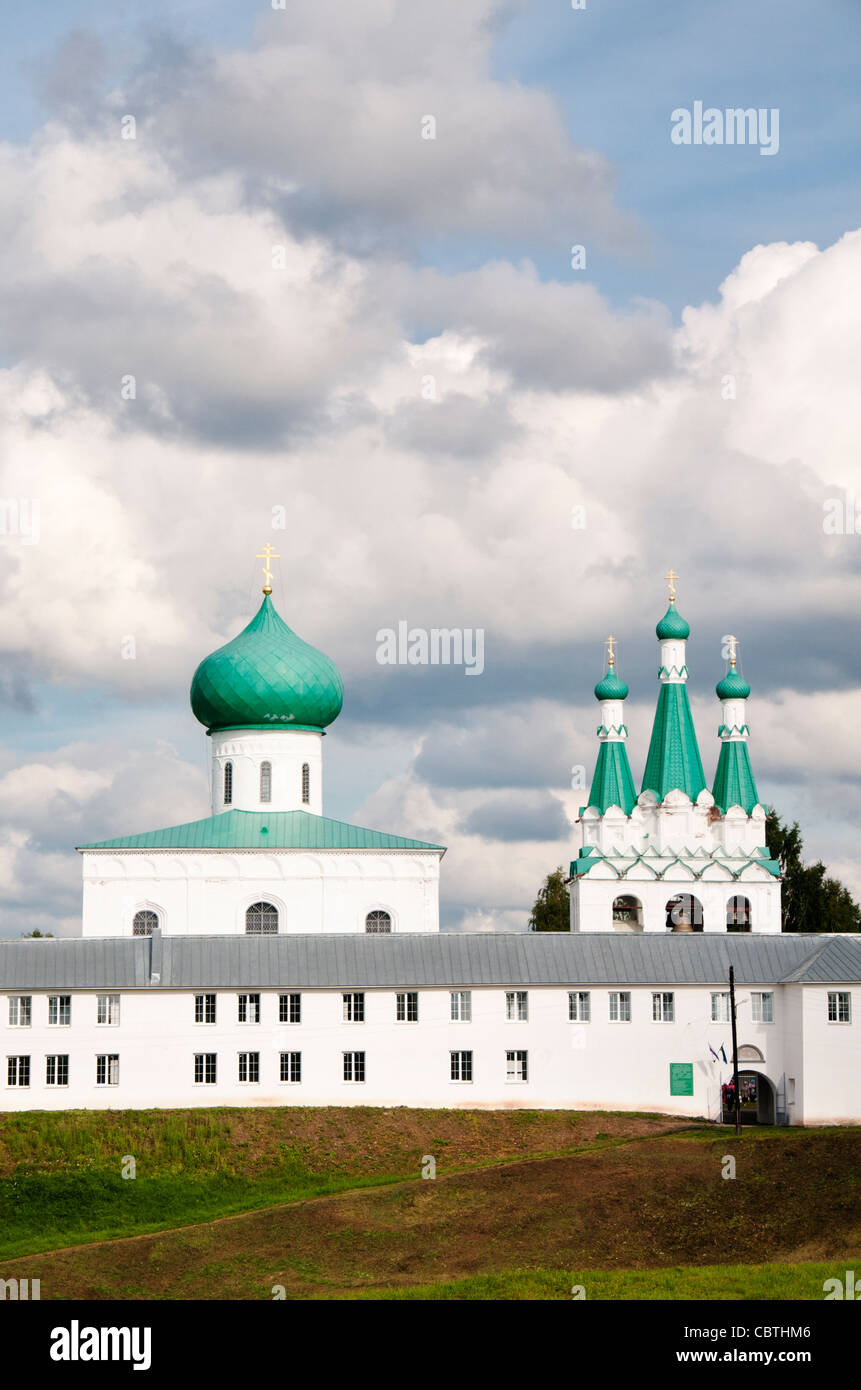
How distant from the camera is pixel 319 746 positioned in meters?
56.6

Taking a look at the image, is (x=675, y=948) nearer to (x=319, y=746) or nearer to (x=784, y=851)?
(x=319, y=746)

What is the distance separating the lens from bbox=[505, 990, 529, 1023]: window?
43.4 m

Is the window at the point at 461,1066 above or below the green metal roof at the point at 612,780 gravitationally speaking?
below

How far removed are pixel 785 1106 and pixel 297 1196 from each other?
42.8ft

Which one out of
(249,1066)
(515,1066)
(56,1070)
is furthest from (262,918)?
(515,1066)

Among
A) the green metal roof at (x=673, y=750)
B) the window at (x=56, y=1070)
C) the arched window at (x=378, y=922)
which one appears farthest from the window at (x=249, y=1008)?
the green metal roof at (x=673, y=750)

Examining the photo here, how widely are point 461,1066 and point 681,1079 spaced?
17.0 ft

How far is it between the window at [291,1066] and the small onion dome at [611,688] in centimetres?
2251

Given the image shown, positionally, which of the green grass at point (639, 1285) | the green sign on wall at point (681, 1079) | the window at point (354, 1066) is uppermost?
the window at point (354, 1066)

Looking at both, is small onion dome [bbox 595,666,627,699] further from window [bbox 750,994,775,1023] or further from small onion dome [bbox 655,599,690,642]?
window [bbox 750,994,775,1023]

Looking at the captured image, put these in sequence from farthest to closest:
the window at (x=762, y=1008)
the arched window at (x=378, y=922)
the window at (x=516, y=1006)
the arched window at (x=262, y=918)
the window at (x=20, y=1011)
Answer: the arched window at (x=378, y=922) < the arched window at (x=262, y=918) < the window at (x=762, y=1008) < the window at (x=516, y=1006) < the window at (x=20, y=1011)

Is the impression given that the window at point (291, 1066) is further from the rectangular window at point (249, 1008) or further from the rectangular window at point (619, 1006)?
the rectangular window at point (619, 1006)

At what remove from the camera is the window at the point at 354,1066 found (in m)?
42.8

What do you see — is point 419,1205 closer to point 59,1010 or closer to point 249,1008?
point 249,1008
